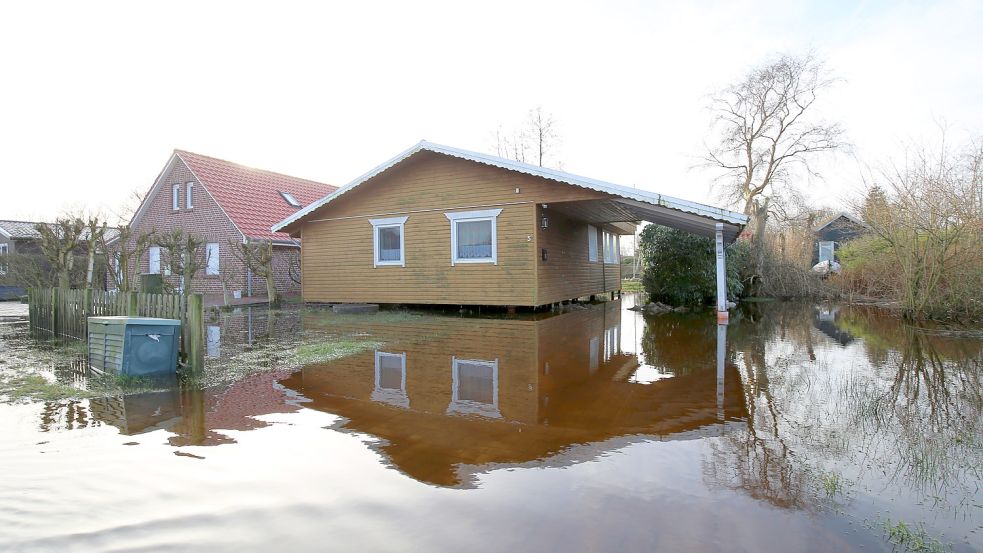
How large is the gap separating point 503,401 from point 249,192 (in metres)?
20.3

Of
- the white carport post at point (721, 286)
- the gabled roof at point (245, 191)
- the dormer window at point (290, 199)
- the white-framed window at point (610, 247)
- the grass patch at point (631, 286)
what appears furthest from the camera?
the grass patch at point (631, 286)

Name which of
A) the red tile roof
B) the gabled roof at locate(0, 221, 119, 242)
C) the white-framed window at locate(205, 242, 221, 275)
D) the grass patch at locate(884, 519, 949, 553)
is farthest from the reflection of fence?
the gabled roof at locate(0, 221, 119, 242)

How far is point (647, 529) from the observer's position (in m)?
2.78

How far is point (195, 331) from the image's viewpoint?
240 inches

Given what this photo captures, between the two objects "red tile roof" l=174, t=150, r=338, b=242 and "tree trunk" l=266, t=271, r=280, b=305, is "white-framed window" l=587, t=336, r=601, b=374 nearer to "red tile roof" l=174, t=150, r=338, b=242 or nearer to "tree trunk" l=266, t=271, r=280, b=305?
"tree trunk" l=266, t=271, r=280, b=305

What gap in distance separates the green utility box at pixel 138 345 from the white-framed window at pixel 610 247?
1700cm

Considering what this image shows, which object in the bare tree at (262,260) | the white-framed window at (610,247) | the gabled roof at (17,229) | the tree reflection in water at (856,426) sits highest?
A: the gabled roof at (17,229)

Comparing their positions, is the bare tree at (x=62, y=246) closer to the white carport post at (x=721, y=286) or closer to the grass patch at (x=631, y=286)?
the white carport post at (x=721, y=286)

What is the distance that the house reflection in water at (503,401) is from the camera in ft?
13.1

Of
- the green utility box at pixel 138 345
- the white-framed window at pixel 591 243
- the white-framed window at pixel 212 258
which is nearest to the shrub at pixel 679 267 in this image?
the white-framed window at pixel 591 243

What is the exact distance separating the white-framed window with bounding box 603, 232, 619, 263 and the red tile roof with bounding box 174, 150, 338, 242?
1184 cm

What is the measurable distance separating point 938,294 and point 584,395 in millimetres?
10488

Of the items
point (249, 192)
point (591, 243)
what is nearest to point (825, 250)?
point (591, 243)

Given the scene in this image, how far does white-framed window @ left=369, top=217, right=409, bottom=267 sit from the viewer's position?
1491 cm
